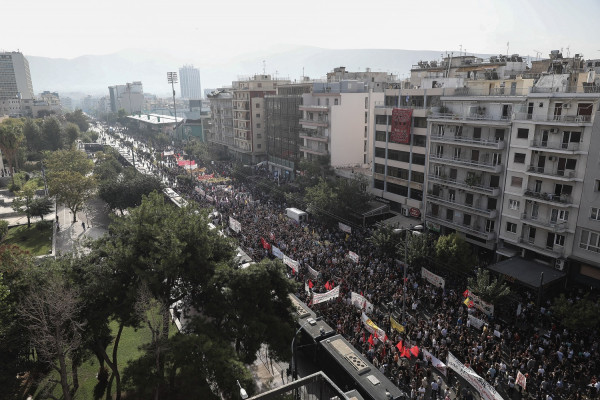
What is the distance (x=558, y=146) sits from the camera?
100ft

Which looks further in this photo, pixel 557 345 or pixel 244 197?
pixel 244 197

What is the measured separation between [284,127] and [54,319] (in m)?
56.8

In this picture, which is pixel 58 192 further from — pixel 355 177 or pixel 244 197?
pixel 355 177

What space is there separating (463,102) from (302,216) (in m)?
20.6

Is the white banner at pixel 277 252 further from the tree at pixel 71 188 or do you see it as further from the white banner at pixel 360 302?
the tree at pixel 71 188

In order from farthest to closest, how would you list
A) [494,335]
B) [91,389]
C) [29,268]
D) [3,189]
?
[3,189] < [494,335] < [91,389] < [29,268]

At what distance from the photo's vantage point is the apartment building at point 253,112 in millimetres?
81375

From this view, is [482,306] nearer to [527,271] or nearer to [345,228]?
[527,271]

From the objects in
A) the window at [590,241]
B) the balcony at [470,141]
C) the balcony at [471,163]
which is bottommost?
the window at [590,241]

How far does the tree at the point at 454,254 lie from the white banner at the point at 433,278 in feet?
5.27

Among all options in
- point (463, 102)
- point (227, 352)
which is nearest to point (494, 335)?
point (227, 352)

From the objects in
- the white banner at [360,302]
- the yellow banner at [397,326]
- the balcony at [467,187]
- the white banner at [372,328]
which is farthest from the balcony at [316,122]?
the yellow banner at [397,326]

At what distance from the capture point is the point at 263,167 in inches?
3120

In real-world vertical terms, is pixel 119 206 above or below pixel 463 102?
below
